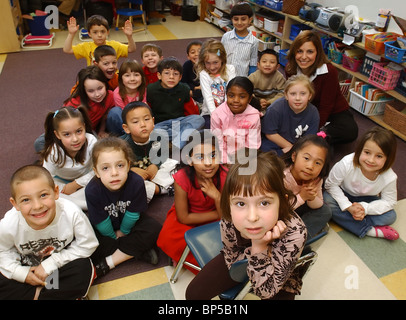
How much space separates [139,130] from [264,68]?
1.16 meters

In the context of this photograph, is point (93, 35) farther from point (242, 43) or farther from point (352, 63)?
point (352, 63)

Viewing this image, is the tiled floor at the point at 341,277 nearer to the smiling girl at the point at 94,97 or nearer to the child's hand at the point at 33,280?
the child's hand at the point at 33,280

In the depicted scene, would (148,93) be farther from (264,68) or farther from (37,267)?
(37,267)

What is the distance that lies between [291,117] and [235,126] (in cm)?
37

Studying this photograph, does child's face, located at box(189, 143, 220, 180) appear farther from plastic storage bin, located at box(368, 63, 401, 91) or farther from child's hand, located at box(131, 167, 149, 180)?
plastic storage bin, located at box(368, 63, 401, 91)

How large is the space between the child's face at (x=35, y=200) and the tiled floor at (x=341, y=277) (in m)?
0.45

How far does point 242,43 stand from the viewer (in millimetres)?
3018

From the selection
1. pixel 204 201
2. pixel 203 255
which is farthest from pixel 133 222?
pixel 203 255

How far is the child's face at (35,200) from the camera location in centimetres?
133

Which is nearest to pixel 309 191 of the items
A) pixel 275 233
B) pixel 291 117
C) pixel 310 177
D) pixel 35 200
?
pixel 310 177

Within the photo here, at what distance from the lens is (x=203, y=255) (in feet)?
4.48

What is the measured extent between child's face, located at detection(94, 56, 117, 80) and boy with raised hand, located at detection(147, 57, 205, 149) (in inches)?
14.9

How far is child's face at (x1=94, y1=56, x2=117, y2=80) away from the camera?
2.64m
